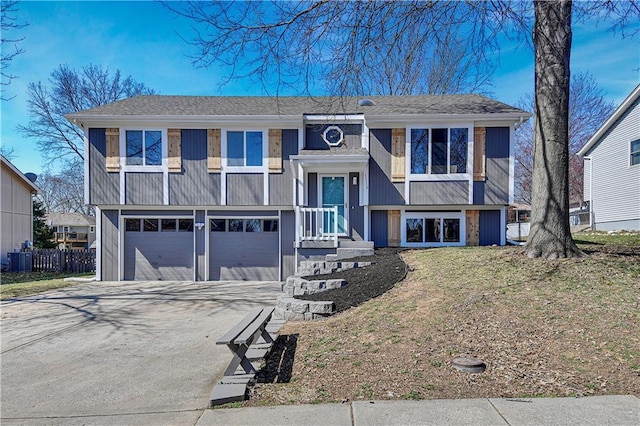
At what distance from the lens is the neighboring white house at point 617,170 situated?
16484mm

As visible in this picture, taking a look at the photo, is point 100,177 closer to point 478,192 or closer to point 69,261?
point 69,261

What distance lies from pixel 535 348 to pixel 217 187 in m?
10.2

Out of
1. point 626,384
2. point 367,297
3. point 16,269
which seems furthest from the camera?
point 16,269

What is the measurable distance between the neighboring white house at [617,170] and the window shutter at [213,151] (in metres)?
18.4

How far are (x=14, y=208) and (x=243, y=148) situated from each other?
50.6 ft

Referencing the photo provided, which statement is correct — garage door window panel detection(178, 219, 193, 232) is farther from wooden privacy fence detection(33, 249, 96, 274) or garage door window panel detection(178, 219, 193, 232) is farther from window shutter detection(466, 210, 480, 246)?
window shutter detection(466, 210, 480, 246)

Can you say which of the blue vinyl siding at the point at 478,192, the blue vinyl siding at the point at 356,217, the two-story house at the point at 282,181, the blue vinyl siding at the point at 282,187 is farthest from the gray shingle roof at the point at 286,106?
the blue vinyl siding at the point at 356,217

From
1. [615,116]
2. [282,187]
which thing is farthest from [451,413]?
[615,116]

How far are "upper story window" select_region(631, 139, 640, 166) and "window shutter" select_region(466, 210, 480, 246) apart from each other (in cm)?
1062

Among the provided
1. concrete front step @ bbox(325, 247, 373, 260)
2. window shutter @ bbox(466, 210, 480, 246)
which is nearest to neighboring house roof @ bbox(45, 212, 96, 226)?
concrete front step @ bbox(325, 247, 373, 260)

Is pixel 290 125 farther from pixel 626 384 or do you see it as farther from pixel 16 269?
pixel 16 269

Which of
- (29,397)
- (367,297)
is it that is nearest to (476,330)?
(367,297)

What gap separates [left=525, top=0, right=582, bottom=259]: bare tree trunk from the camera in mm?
6645

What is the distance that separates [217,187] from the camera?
12.1 m
